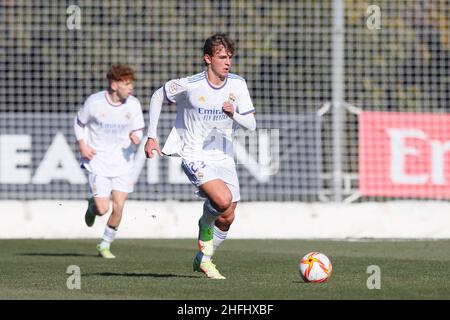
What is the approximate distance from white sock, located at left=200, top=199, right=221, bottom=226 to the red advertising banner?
7896 mm

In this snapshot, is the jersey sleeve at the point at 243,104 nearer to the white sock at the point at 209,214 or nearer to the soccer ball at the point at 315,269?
the white sock at the point at 209,214

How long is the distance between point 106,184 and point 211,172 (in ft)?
12.9

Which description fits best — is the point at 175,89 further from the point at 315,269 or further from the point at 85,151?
the point at 85,151

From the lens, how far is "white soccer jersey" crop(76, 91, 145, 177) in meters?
15.2

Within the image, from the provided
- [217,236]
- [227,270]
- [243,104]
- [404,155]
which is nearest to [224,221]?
[217,236]

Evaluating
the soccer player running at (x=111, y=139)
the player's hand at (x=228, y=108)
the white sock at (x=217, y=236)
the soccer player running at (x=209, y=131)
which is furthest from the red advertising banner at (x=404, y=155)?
the player's hand at (x=228, y=108)

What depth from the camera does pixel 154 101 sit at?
1177 centimetres

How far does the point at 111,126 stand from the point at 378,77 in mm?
8539

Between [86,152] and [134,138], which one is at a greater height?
[134,138]

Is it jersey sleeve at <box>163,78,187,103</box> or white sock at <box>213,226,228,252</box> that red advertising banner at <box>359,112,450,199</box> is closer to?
white sock at <box>213,226,228,252</box>

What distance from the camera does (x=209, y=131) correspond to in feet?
38.0

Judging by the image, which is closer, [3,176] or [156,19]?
[3,176]

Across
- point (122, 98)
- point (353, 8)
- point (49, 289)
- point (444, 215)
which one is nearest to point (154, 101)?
point (49, 289)
